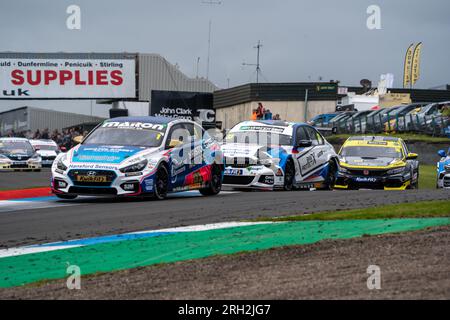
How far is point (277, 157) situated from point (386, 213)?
8316 millimetres

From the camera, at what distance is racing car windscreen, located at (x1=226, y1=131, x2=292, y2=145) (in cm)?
2144

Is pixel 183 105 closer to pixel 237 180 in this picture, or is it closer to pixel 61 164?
pixel 237 180

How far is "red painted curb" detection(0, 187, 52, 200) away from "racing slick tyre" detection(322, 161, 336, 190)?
21.9 ft

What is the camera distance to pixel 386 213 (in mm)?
12422

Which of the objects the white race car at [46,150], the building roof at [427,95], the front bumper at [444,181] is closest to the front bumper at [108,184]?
the front bumper at [444,181]

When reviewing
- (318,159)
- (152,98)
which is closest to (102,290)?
(318,159)

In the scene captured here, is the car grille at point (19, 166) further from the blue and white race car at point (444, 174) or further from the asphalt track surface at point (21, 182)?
the blue and white race car at point (444, 174)

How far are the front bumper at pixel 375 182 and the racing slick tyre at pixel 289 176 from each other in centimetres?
353

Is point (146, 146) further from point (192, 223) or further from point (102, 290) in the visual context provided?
point (102, 290)

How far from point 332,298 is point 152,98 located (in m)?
49.7

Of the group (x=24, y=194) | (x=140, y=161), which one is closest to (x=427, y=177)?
(x=24, y=194)

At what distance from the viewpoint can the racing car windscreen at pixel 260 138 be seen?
21438mm

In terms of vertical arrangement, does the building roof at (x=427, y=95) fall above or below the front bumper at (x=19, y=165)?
above

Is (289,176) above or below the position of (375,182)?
above
